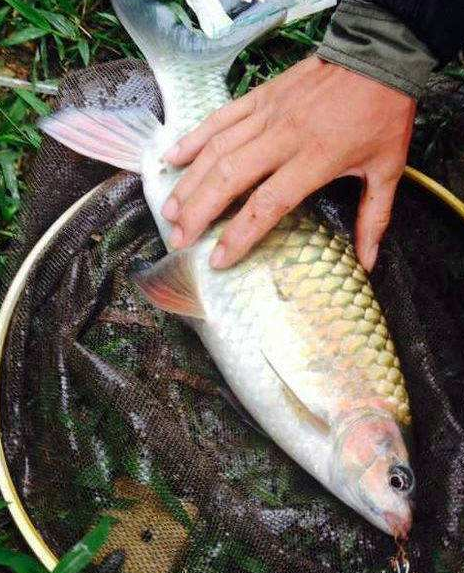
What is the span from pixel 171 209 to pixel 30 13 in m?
0.93

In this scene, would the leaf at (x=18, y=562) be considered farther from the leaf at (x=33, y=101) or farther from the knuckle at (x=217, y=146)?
the leaf at (x=33, y=101)

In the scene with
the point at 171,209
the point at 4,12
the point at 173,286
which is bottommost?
the point at 173,286

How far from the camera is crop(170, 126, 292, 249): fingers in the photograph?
5.59 feet

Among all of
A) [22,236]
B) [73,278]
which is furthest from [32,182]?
[73,278]

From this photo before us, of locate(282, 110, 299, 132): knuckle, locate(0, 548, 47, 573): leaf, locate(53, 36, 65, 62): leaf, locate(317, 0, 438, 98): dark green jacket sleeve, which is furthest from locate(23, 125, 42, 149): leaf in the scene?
locate(0, 548, 47, 573): leaf

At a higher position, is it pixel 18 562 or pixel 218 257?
pixel 218 257

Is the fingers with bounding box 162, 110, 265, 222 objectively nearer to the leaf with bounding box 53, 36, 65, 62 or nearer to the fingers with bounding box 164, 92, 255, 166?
the fingers with bounding box 164, 92, 255, 166

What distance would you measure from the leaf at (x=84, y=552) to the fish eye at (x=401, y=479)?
2.09ft

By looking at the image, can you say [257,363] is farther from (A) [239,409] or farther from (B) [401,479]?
(B) [401,479]

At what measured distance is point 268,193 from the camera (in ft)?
5.48

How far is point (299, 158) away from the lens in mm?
1690

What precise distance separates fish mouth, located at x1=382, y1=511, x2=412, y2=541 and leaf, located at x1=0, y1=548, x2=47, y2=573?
0.81 meters

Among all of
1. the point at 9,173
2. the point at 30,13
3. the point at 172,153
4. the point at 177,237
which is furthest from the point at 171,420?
the point at 30,13

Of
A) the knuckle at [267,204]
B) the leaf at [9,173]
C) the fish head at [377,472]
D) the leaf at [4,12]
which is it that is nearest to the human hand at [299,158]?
the knuckle at [267,204]
